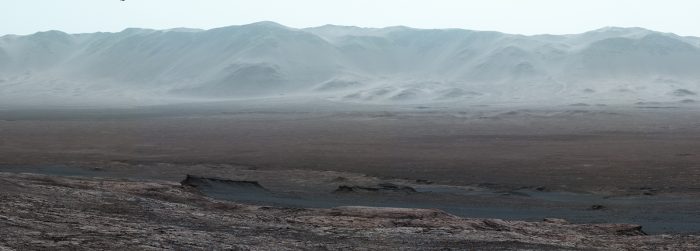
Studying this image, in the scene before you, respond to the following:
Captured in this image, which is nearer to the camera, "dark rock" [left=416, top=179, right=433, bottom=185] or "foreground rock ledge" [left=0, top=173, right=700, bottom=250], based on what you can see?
"foreground rock ledge" [left=0, top=173, right=700, bottom=250]

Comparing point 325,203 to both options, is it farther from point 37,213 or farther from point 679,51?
point 679,51

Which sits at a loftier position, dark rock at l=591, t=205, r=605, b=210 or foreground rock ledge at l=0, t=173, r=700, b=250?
foreground rock ledge at l=0, t=173, r=700, b=250

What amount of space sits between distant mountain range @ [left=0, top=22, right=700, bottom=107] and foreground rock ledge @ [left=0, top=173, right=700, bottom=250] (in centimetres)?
8332

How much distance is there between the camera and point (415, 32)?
5984 inches

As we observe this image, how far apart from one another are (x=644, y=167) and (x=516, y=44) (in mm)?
112718

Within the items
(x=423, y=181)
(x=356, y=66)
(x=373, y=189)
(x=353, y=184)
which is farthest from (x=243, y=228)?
(x=356, y=66)

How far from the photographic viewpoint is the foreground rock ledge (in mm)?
10305

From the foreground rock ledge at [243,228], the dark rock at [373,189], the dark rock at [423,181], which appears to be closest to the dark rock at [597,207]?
the foreground rock ledge at [243,228]

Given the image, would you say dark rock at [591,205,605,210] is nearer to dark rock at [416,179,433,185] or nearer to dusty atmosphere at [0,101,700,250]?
dusty atmosphere at [0,101,700,250]

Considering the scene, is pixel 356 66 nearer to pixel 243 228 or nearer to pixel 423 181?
pixel 423 181

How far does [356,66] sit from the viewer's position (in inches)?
5157

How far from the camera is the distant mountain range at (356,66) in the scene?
352ft

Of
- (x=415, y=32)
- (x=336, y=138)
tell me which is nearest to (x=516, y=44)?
(x=415, y=32)

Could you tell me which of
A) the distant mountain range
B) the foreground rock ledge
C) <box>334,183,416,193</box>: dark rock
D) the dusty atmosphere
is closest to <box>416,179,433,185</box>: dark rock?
the dusty atmosphere
